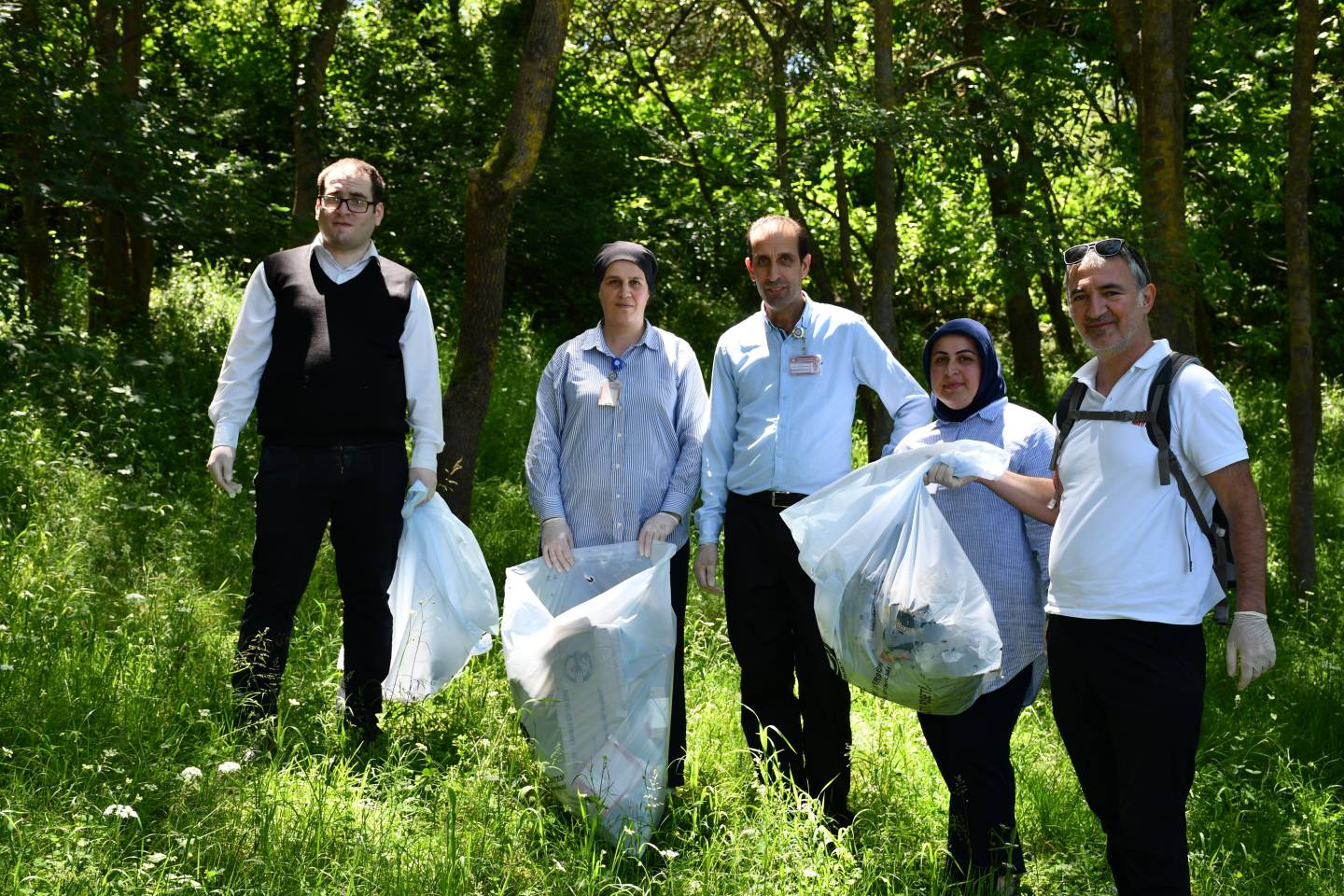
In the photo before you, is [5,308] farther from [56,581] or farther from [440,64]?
[440,64]

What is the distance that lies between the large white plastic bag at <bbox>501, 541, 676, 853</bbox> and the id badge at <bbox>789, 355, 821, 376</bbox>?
74 centimetres

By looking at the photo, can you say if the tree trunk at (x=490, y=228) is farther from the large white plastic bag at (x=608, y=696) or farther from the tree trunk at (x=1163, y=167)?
the tree trunk at (x=1163, y=167)

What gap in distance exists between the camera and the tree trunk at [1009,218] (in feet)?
27.3

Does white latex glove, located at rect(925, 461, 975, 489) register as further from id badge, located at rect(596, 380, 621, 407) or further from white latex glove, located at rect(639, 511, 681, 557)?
id badge, located at rect(596, 380, 621, 407)

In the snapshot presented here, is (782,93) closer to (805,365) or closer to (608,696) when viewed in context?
(805,365)

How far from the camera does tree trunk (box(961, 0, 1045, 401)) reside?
8.31 metres

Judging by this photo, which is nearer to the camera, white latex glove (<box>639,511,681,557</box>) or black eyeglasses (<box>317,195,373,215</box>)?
white latex glove (<box>639,511,681,557</box>)

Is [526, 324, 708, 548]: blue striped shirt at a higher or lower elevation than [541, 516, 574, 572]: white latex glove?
higher

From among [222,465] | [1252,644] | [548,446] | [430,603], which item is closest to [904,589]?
[1252,644]

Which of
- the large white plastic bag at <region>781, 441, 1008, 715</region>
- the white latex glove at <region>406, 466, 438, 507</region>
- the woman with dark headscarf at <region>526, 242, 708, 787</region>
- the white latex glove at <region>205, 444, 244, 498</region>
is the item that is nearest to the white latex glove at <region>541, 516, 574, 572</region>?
the woman with dark headscarf at <region>526, 242, 708, 787</region>

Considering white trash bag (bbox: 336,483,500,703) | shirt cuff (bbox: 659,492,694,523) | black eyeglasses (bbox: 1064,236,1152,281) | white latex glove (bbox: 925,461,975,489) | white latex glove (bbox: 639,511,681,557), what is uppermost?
black eyeglasses (bbox: 1064,236,1152,281)

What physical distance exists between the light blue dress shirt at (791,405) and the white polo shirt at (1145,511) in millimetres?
860

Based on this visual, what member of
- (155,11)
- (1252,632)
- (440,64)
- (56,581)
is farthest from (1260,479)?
(155,11)

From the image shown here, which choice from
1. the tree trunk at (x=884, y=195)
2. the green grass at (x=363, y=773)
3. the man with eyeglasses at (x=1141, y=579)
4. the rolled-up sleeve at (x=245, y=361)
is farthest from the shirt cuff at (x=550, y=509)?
the tree trunk at (x=884, y=195)
